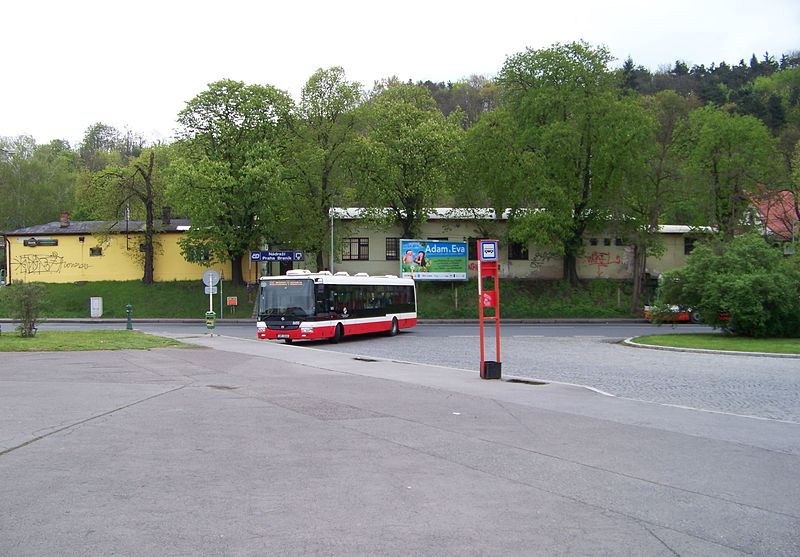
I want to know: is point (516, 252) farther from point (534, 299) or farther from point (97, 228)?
point (97, 228)

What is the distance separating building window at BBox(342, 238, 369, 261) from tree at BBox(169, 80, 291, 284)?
24.4 feet

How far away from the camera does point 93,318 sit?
4725cm

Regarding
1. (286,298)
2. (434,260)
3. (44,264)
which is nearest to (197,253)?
(44,264)

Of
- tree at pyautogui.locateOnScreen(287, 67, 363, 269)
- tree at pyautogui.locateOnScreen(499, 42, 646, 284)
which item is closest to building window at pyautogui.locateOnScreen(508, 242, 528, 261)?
tree at pyautogui.locateOnScreen(499, 42, 646, 284)

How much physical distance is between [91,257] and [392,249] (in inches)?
904

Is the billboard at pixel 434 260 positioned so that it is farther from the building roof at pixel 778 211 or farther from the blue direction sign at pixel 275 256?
the building roof at pixel 778 211

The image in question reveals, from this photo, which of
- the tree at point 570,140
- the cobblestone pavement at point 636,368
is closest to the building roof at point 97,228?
the tree at point 570,140

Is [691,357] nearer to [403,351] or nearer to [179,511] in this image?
[403,351]

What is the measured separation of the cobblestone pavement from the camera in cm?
1435

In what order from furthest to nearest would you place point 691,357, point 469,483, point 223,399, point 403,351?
point 403,351 < point 691,357 < point 223,399 < point 469,483

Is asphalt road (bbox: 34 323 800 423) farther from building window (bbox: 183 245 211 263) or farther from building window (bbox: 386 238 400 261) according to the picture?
building window (bbox: 386 238 400 261)

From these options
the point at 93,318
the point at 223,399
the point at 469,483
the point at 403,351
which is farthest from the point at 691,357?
the point at 93,318

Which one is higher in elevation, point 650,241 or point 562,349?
point 650,241

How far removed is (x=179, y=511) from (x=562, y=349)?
73.2 ft
